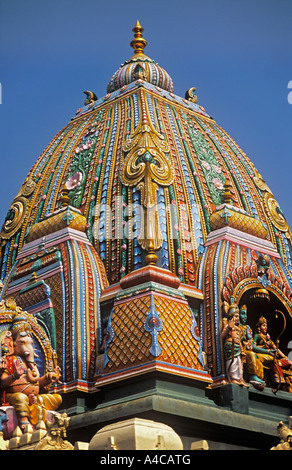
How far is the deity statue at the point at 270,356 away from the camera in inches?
850

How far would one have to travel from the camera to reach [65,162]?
2533cm

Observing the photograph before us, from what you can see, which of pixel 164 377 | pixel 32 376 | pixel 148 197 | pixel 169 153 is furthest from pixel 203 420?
pixel 169 153

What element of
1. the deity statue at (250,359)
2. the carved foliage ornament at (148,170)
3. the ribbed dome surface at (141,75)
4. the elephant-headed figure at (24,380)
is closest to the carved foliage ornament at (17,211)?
the carved foliage ornament at (148,170)

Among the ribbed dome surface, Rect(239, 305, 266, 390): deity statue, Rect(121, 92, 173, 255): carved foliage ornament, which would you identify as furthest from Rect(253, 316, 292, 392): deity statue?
the ribbed dome surface

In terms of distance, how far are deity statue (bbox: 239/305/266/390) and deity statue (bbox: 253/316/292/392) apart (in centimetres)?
15

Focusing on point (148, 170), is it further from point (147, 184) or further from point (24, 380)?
point (24, 380)

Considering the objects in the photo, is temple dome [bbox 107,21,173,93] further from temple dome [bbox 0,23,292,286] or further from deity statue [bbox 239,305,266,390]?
deity statue [bbox 239,305,266,390]

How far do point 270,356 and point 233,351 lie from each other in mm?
1422

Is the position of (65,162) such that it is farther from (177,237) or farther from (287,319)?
(287,319)

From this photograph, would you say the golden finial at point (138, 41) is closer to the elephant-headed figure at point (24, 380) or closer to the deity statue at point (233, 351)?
the deity statue at point (233, 351)

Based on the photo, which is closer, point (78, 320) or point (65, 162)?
point (78, 320)

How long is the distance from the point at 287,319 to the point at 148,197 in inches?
160

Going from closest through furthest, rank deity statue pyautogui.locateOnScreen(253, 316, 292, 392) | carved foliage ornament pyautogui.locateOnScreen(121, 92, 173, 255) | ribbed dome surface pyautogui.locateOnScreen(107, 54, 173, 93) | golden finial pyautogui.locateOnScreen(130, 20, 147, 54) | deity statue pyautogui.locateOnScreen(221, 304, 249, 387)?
deity statue pyautogui.locateOnScreen(221, 304, 249, 387)
deity statue pyautogui.locateOnScreen(253, 316, 292, 392)
carved foliage ornament pyautogui.locateOnScreen(121, 92, 173, 255)
ribbed dome surface pyautogui.locateOnScreen(107, 54, 173, 93)
golden finial pyautogui.locateOnScreen(130, 20, 147, 54)

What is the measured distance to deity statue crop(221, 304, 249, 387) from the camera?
2055cm
